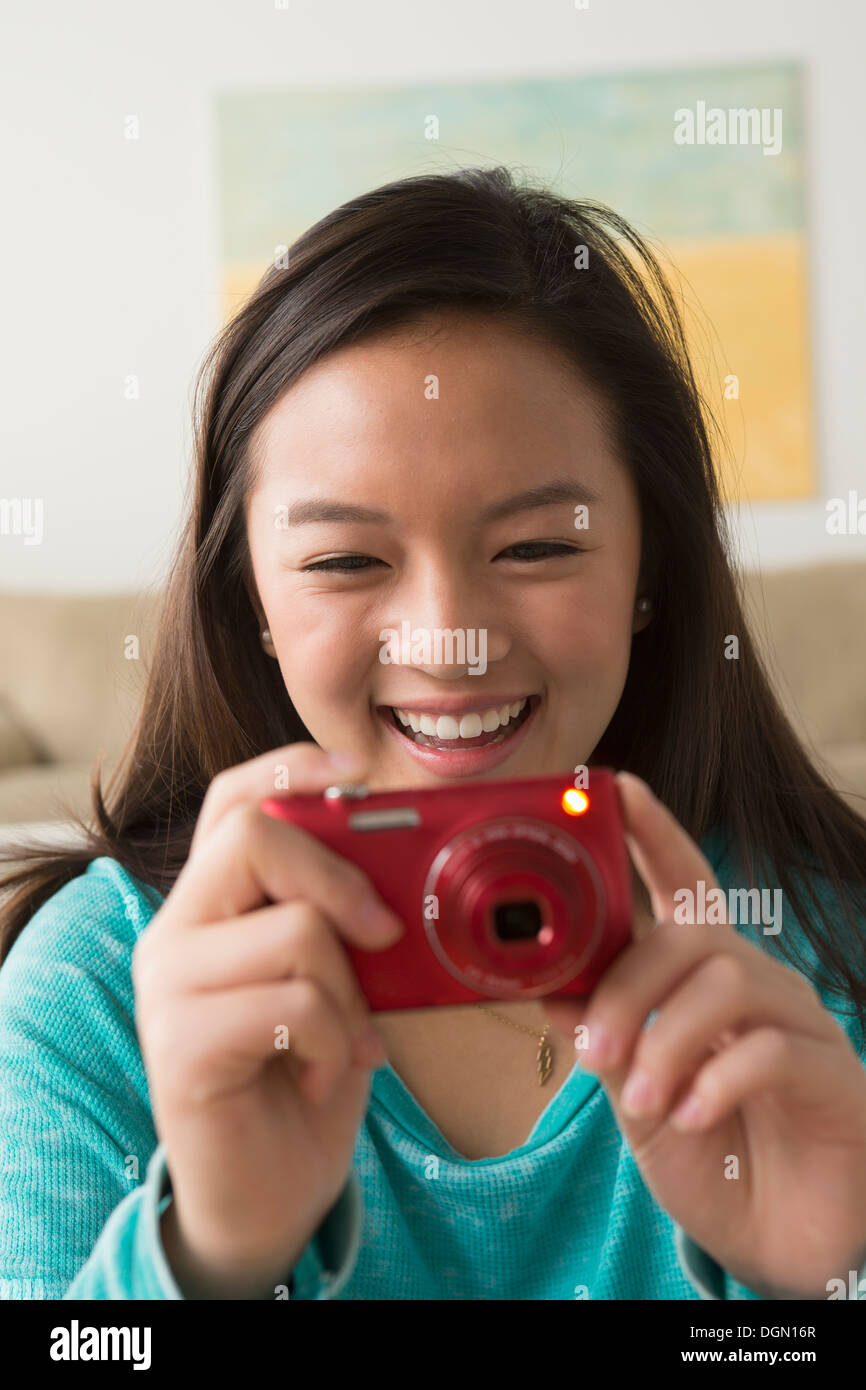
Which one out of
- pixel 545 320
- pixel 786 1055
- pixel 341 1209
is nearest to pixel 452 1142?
pixel 341 1209

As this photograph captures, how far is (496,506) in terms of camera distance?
3.20 ft

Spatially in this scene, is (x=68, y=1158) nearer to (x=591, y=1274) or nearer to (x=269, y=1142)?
(x=269, y=1142)

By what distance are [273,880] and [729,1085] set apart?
26cm

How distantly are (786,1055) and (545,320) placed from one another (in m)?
0.62

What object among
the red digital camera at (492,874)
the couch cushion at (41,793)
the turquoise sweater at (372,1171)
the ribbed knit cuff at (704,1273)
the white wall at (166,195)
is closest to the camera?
the red digital camera at (492,874)

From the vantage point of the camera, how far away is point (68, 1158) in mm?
918

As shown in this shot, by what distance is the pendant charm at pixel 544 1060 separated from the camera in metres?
1.11

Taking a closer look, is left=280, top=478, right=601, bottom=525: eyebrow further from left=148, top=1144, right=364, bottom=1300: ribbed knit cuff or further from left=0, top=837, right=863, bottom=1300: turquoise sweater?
left=148, top=1144, right=364, bottom=1300: ribbed knit cuff

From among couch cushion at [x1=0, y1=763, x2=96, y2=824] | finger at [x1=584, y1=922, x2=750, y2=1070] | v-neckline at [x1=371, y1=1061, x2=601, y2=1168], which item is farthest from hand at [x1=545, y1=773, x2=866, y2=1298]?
couch cushion at [x1=0, y1=763, x2=96, y2=824]

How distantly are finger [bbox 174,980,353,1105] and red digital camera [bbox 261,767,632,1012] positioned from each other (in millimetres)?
51

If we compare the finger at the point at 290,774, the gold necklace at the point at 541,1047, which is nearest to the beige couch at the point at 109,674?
the gold necklace at the point at 541,1047

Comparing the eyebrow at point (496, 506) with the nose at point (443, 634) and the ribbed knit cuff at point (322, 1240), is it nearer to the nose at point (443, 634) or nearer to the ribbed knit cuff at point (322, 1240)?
the nose at point (443, 634)

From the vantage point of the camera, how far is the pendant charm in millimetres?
1109

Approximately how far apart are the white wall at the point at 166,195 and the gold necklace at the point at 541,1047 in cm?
294
